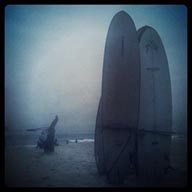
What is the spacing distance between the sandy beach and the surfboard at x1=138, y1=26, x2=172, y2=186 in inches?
5.9

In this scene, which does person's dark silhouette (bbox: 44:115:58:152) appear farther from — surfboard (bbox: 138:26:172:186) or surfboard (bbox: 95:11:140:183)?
surfboard (bbox: 138:26:172:186)

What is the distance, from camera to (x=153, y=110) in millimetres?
3281

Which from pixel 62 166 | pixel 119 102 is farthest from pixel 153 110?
pixel 62 166

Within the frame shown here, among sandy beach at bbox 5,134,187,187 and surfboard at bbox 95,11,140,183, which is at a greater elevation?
surfboard at bbox 95,11,140,183

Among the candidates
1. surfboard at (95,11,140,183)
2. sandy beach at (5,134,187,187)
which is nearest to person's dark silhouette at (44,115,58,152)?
sandy beach at (5,134,187,187)

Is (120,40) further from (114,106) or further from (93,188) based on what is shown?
(93,188)

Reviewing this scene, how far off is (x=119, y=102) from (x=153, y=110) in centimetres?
48

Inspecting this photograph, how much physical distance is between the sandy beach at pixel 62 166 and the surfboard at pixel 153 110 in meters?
0.15

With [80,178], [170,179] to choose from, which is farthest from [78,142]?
[170,179]

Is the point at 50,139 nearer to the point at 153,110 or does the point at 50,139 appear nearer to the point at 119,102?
the point at 119,102

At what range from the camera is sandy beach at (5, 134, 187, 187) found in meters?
2.84

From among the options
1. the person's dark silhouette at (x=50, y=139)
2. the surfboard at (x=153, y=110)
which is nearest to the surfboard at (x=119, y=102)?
the surfboard at (x=153, y=110)

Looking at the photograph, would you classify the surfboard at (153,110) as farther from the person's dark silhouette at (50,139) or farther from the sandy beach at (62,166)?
the person's dark silhouette at (50,139)

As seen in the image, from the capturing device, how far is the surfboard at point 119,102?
10.2 ft
